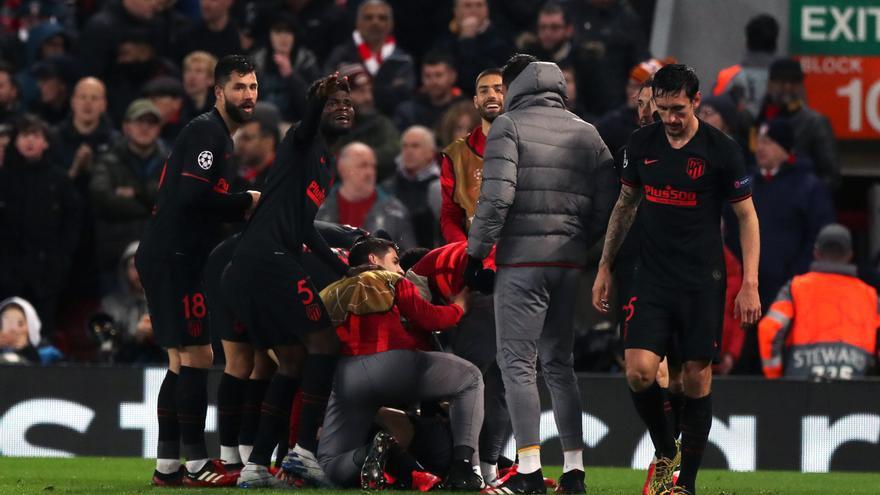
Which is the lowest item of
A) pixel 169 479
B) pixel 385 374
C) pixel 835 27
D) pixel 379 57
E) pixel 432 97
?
pixel 169 479

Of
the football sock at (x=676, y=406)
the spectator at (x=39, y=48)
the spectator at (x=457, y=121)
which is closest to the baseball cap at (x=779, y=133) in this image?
the spectator at (x=457, y=121)

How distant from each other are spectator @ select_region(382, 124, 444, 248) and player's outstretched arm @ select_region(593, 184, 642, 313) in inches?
186

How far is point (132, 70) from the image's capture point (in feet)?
52.3

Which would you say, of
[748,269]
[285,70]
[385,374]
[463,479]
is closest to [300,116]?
[285,70]

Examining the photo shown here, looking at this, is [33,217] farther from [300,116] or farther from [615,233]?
[615,233]

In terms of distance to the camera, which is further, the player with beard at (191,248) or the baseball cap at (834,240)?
the baseball cap at (834,240)

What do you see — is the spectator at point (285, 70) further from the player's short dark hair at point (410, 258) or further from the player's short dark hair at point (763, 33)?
the player's short dark hair at point (410, 258)

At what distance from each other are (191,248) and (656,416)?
2.62 meters

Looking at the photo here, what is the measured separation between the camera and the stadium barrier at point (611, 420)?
1227cm

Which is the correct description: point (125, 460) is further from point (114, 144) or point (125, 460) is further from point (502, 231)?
point (502, 231)

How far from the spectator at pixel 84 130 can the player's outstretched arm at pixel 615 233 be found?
22.5 feet

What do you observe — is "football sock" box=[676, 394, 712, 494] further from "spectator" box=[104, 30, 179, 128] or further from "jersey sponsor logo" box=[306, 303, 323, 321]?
"spectator" box=[104, 30, 179, 128]

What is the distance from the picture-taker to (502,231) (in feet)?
29.8

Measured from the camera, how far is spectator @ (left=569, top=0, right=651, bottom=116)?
1534 cm
